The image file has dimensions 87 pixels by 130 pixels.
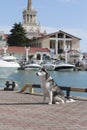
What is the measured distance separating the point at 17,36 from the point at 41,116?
428ft

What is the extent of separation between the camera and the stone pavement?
1092 cm

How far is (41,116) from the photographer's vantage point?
12.7 m

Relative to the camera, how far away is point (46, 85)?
53.5 ft

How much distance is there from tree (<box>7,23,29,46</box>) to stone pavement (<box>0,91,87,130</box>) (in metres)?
126

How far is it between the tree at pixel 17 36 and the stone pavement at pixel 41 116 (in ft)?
414

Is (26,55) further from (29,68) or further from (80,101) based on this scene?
(80,101)

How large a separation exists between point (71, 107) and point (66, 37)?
149553mm

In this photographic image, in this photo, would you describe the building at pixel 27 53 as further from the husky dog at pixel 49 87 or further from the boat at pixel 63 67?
the husky dog at pixel 49 87

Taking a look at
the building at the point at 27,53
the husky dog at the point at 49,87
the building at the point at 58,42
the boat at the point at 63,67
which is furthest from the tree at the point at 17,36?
the husky dog at the point at 49,87

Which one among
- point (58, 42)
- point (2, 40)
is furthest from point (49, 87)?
point (58, 42)

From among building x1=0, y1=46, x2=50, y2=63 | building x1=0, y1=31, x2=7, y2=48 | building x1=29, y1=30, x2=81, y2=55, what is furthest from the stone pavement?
building x1=29, y1=30, x2=81, y2=55

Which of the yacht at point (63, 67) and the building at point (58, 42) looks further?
the building at point (58, 42)

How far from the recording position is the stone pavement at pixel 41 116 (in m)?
10.9

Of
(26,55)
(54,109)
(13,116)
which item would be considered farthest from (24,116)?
(26,55)
